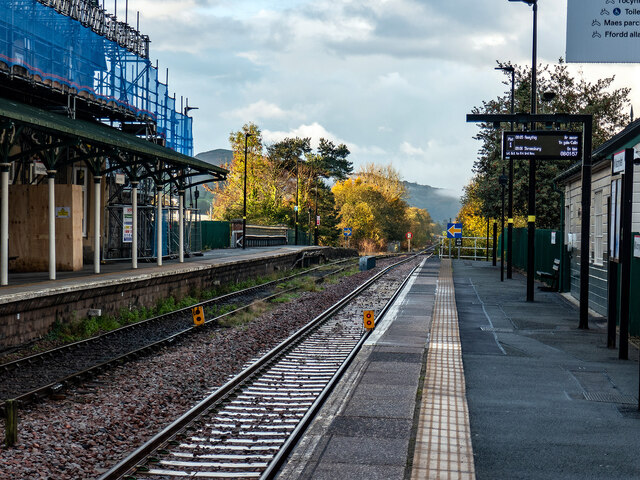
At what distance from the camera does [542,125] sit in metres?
43.6

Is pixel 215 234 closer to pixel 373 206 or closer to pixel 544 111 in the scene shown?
pixel 544 111

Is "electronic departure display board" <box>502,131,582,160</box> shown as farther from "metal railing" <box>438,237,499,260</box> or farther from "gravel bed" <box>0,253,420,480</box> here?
"metal railing" <box>438,237,499,260</box>

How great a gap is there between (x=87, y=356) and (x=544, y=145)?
1218 centimetres

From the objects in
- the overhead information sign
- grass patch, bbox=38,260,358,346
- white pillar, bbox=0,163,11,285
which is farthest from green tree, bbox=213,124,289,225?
the overhead information sign

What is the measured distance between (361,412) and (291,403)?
1.51m

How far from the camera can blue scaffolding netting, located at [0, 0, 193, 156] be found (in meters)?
20.6

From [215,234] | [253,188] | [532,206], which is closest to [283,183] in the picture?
[253,188]

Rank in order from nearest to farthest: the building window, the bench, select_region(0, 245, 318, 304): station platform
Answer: select_region(0, 245, 318, 304): station platform, the building window, the bench

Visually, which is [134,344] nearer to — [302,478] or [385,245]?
[302,478]

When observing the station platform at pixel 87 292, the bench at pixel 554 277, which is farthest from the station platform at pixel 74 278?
the bench at pixel 554 277

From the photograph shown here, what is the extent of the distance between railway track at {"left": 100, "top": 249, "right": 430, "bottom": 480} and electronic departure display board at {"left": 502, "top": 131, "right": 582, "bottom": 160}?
25.9ft

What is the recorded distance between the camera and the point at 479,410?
330 inches

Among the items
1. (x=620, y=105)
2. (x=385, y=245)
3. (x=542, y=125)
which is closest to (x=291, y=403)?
(x=542, y=125)

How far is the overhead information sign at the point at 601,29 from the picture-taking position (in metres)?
9.56
